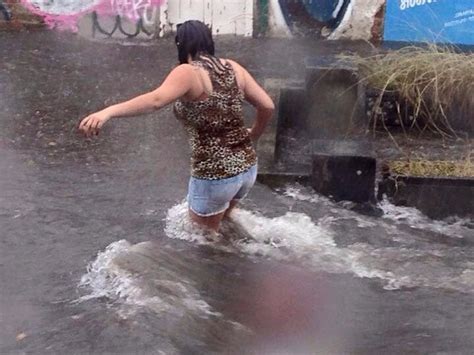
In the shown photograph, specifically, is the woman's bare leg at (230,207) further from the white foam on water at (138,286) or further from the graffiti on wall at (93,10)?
the graffiti on wall at (93,10)

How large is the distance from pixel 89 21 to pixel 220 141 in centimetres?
689

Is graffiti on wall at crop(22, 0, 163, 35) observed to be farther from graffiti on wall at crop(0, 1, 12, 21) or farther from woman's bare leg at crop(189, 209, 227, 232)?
woman's bare leg at crop(189, 209, 227, 232)

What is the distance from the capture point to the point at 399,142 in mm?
7926

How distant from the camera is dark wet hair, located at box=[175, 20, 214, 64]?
5.06m

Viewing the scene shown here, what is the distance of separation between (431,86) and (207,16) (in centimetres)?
469

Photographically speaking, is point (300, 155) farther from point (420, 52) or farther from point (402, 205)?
point (420, 52)

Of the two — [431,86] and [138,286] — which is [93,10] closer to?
[431,86]

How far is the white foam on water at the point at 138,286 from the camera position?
16.1ft

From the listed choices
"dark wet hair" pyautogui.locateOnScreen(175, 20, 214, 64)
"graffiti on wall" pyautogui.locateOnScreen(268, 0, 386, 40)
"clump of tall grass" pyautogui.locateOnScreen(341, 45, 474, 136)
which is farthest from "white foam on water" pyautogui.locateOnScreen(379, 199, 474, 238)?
"graffiti on wall" pyautogui.locateOnScreen(268, 0, 386, 40)

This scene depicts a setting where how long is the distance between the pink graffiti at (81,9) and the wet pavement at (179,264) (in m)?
3.45

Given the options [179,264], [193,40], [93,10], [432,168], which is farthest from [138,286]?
[93,10]

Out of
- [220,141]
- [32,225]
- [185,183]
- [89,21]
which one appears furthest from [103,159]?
[89,21]

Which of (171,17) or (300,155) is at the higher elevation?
(171,17)

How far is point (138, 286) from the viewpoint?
5105mm
